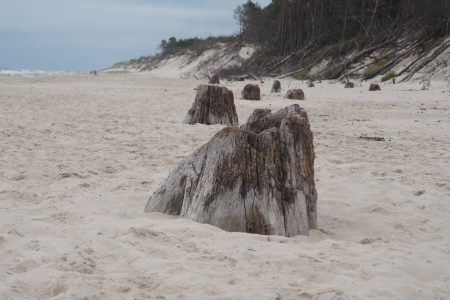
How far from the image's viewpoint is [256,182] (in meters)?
3.85

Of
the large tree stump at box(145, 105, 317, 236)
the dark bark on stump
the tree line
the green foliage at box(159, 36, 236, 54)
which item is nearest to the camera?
the large tree stump at box(145, 105, 317, 236)

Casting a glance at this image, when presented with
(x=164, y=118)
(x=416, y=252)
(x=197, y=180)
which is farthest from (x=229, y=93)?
(x=416, y=252)

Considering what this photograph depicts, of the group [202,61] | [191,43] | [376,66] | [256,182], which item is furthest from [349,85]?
[191,43]

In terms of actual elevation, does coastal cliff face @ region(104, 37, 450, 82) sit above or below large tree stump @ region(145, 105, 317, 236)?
above

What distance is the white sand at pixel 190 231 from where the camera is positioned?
2.79m

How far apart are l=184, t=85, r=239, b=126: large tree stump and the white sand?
1599 millimetres

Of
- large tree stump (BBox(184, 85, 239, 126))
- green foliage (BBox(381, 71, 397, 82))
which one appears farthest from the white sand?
green foliage (BBox(381, 71, 397, 82))

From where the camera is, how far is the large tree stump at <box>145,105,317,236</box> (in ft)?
12.5

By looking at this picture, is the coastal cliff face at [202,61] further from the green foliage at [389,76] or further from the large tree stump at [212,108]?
the large tree stump at [212,108]

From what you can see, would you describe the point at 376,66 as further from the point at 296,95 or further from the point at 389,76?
the point at 296,95

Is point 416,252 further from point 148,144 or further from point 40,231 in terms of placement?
point 148,144

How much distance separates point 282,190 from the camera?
→ 3887 mm

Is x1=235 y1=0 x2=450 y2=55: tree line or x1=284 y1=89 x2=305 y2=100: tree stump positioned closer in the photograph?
x1=284 y1=89 x2=305 y2=100: tree stump

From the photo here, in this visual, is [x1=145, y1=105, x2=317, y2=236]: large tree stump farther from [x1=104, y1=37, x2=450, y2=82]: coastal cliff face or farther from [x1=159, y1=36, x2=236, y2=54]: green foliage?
[x1=159, y1=36, x2=236, y2=54]: green foliage
